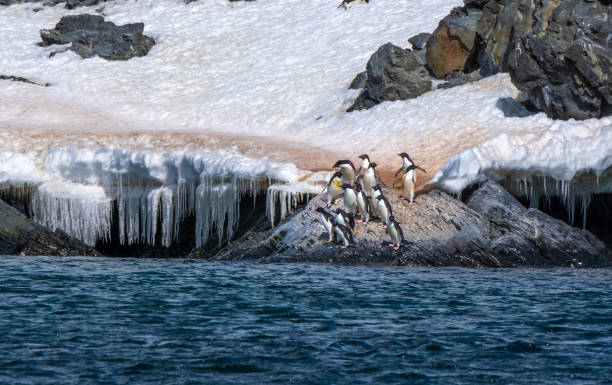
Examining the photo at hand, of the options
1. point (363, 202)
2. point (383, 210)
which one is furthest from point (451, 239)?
point (363, 202)

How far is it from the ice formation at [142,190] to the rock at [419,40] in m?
12.0

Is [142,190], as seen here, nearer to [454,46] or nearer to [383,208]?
[383,208]

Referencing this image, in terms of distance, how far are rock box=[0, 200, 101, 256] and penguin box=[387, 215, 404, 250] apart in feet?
27.3

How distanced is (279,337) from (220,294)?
377 cm

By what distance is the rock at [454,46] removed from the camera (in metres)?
30.5

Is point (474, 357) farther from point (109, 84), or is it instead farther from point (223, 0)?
point (223, 0)

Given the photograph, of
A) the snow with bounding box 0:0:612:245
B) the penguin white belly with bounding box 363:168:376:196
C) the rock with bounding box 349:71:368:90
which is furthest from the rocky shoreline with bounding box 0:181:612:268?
the rock with bounding box 349:71:368:90

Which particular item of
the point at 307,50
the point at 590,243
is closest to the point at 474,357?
the point at 590,243

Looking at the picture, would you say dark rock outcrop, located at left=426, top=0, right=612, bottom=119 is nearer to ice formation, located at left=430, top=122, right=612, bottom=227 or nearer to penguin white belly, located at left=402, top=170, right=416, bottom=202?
ice formation, located at left=430, top=122, right=612, bottom=227

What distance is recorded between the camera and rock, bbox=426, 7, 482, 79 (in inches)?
1201

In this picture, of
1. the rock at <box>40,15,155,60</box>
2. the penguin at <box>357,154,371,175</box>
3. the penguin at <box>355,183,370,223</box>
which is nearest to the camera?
the penguin at <box>355,183,370,223</box>

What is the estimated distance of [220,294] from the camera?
1516 cm

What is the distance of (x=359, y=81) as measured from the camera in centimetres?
3148

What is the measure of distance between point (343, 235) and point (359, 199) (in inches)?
47.1
